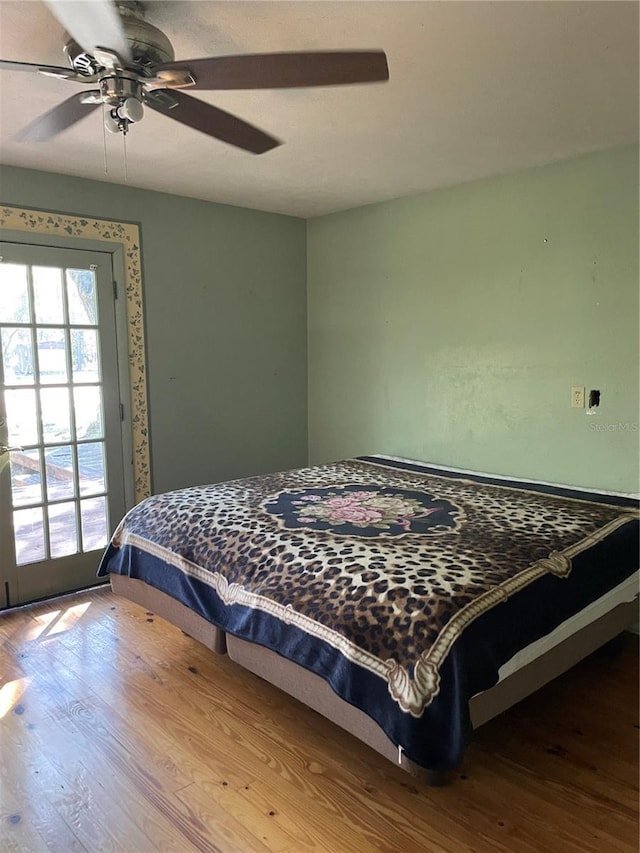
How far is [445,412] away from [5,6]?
2.80 meters

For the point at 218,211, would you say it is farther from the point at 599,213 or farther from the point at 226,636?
the point at 226,636

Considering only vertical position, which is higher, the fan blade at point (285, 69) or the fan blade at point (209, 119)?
the fan blade at point (209, 119)

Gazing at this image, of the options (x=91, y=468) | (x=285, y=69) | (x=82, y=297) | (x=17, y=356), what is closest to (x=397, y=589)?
(x=285, y=69)

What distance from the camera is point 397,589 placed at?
6.13 ft

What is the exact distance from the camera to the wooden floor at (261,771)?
5.71ft

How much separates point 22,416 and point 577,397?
2906 mm

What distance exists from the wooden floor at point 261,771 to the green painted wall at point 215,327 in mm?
1578

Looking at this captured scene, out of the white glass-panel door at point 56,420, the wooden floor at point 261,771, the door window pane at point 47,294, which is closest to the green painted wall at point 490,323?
the wooden floor at point 261,771

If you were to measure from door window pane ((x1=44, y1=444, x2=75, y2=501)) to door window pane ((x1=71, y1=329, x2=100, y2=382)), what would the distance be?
1.35 feet

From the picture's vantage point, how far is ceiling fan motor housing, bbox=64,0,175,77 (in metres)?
1.59

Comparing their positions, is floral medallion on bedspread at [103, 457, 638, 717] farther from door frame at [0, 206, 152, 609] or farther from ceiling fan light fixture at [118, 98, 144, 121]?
ceiling fan light fixture at [118, 98, 144, 121]

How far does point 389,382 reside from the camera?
13.1ft

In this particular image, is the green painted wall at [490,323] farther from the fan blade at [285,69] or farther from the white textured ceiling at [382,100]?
the fan blade at [285,69]

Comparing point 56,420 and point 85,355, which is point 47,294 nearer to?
point 85,355
